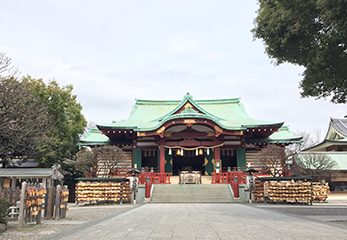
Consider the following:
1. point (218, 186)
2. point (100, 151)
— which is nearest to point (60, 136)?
point (100, 151)

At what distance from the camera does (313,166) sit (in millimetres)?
22266

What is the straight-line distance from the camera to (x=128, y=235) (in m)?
5.70

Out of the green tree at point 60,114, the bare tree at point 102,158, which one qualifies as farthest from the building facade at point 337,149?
the green tree at point 60,114

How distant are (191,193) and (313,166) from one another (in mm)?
10785

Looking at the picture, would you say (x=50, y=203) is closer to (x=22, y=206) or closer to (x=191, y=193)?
(x=22, y=206)

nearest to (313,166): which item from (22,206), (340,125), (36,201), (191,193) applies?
(191,193)

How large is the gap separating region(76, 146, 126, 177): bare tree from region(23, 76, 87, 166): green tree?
10.7 ft

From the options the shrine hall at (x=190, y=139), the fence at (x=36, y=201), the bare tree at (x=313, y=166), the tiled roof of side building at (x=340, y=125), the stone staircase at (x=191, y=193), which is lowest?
the stone staircase at (x=191, y=193)

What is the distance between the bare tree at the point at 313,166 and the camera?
70.8ft

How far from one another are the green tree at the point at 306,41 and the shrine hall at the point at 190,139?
12.6m

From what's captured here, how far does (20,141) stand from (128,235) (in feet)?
55.1

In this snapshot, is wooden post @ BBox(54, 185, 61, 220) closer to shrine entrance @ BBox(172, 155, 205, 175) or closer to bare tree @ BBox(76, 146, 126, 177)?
bare tree @ BBox(76, 146, 126, 177)

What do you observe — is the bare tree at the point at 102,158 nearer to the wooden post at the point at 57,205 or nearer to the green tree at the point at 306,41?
the wooden post at the point at 57,205

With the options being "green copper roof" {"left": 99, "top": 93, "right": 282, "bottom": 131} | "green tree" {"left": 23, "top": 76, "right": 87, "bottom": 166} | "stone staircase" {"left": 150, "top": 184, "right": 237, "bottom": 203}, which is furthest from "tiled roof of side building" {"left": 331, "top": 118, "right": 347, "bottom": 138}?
"green tree" {"left": 23, "top": 76, "right": 87, "bottom": 166}
